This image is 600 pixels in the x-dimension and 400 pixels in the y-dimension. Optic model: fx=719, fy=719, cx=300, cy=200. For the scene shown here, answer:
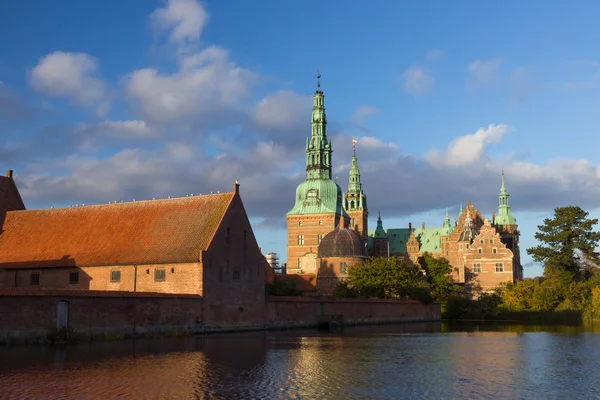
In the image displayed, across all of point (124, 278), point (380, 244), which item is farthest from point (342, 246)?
point (380, 244)

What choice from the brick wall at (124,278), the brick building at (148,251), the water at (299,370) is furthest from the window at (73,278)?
the water at (299,370)

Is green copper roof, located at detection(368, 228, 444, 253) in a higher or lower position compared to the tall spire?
lower

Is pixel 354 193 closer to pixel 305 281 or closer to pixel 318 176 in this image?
pixel 318 176

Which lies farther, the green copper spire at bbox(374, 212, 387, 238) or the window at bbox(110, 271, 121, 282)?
the green copper spire at bbox(374, 212, 387, 238)

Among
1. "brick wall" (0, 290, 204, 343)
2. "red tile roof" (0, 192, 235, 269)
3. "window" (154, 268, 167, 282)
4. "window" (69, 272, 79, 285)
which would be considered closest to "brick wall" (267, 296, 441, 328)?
"red tile roof" (0, 192, 235, 269)

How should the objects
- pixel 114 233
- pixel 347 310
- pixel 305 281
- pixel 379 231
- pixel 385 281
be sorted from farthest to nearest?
1. pixel 379 231
2. pixel 305 281
3. pixel 385 281
4. pixel 347 310
5. pixel 114 233

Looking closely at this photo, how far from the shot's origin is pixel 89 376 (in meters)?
24.0

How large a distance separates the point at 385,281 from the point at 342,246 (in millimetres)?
10207

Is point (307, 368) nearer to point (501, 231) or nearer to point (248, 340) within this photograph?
point (248, 340)

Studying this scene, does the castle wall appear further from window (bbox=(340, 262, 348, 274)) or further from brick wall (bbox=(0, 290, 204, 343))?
brick wall (bbox=(0, 290, 204, 343))

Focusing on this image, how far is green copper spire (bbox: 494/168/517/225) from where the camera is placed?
133 metres

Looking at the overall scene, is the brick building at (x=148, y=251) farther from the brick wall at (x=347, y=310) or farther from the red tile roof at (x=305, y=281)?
the red tile roof at (x=305, y=281)

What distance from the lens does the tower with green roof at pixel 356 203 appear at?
5335 inches

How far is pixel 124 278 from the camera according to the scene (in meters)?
49.6
